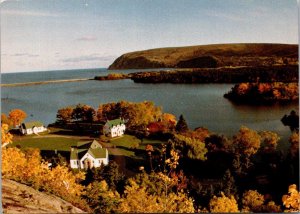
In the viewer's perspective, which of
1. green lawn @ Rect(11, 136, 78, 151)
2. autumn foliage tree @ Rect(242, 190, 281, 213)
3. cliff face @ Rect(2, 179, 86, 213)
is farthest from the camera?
green lawn @ Rect(11, 136, 78, 151)

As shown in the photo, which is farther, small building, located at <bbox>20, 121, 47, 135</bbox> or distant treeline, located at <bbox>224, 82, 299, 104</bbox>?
small building, located at <bbox>20, 121, 47, 135</bbox>

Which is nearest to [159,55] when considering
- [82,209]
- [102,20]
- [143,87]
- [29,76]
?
[143,87]

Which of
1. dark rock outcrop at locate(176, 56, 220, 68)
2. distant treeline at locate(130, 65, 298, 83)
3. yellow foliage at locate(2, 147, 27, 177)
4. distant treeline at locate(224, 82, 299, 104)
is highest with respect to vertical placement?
dark rock outcrop at locate(176, 56, 220, 68)

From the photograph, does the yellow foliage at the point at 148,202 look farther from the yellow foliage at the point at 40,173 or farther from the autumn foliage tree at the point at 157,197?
the yellow foliage at the point at 40,173

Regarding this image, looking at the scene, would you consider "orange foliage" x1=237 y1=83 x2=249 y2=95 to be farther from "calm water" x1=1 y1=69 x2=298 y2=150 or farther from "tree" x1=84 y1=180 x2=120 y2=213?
"tree" x1=84 y1=180 x2=120 y2=213

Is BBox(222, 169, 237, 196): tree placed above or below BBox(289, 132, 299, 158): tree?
below

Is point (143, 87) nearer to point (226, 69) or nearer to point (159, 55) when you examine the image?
point (159, 55)

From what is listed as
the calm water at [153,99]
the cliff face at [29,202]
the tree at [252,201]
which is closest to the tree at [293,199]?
the tree at [252,201]

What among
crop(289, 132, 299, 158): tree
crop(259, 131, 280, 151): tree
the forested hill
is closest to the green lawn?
the forested hill
